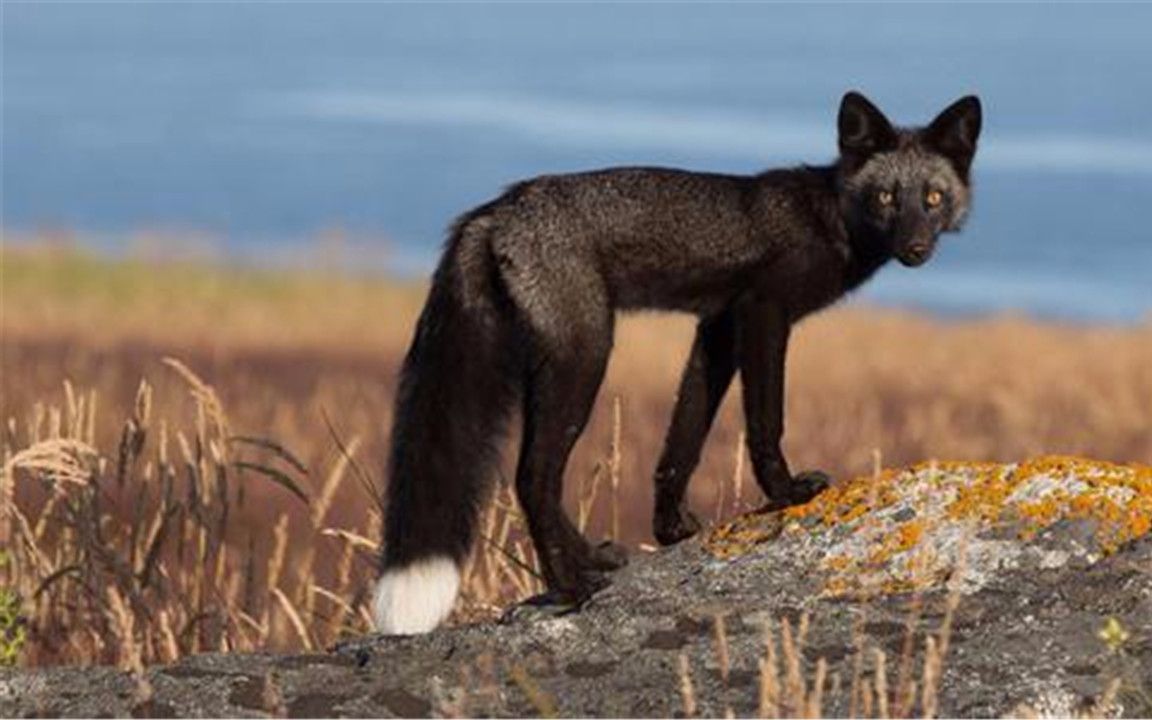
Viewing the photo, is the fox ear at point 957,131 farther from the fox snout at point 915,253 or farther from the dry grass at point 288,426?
the dry grass at point 288,426

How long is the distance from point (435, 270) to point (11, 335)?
17666mm

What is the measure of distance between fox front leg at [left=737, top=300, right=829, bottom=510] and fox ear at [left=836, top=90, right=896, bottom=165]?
1054 millimetres

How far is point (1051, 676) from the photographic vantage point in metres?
7.35

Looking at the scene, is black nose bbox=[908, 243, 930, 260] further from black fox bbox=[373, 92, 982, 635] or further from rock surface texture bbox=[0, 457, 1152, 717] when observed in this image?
rock surface texture bbox=[0, 457, 1152, 717]

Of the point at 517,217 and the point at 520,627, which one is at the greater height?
the point at 517,217

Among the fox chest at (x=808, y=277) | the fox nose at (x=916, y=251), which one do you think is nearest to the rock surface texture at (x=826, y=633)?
the fox chest at (x=808, y=277)

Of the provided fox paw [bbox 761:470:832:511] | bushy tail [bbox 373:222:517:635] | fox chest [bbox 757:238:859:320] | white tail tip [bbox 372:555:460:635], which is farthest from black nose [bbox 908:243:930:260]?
white tail tip [bbox 372:555:460:635]

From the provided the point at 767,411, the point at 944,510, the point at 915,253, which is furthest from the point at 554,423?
the point at 915,253

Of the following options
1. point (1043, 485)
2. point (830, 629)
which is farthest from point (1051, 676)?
point (1043, 485)

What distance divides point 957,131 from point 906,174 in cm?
29

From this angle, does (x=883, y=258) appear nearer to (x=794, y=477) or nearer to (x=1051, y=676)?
(x=794, y=477)

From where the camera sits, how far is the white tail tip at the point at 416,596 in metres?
8.77

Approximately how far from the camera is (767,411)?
9.49 meters

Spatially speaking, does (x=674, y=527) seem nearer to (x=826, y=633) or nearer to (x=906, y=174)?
(x=906, y=174)
